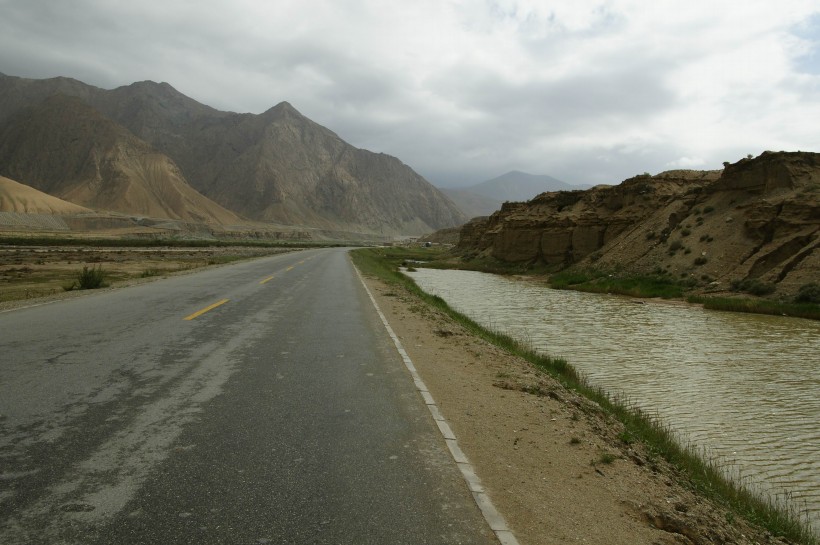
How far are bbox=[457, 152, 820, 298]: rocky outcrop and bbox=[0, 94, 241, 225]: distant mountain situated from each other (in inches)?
4686

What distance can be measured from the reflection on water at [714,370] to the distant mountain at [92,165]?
456ft

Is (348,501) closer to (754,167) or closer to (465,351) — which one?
(465,351)

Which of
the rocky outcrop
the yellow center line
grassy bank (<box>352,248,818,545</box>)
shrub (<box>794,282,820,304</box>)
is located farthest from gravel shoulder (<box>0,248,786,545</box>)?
the rocky outcrop

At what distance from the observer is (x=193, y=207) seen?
147m

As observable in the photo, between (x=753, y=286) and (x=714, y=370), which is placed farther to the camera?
(x=753, y=286)

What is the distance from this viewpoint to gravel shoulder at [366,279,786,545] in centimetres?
377

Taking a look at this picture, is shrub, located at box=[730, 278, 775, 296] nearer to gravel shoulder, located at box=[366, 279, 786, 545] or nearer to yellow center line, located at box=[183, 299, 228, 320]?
gravel shoulder, located at box=[366, 279, 786, 545]

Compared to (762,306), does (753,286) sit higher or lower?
higher

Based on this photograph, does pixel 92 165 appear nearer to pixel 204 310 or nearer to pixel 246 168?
pixel 246 168

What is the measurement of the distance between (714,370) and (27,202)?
136 meters

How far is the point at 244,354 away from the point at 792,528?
283 inches

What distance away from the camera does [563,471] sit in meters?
4.72

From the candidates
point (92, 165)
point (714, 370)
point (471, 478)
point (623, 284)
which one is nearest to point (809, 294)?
point (623, 284)

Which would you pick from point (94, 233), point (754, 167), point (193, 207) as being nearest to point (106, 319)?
point (754, 167)
